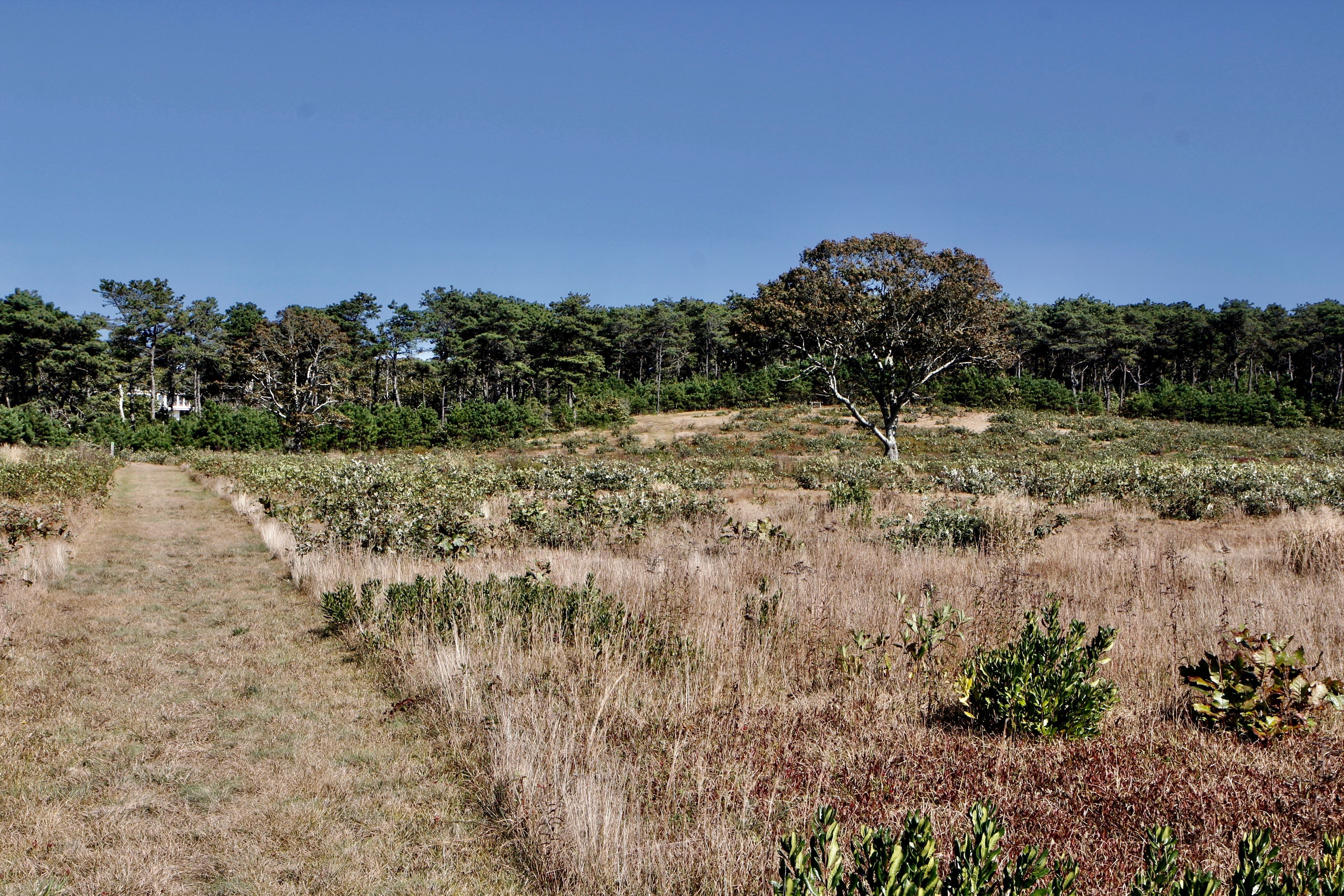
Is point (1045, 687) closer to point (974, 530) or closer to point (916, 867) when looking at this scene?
point (916, 867)

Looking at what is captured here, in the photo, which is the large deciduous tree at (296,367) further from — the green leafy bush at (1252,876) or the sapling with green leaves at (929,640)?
the green leafy bush at (1252,876)

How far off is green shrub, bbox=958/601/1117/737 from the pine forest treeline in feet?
99.1

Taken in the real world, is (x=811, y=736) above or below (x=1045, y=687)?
below

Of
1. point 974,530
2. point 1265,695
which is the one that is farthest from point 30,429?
point 1265,695

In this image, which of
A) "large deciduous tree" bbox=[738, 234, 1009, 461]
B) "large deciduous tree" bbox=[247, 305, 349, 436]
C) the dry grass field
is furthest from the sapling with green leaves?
"large deciduous tree" bbox=[247, 305, 349, 436]

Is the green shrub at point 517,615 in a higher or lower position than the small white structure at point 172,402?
lower

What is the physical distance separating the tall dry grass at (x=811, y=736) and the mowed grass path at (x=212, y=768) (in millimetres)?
397

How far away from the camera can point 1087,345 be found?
73.1 metres

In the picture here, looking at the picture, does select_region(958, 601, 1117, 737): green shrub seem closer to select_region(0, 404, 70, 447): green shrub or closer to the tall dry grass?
the tall dry grass

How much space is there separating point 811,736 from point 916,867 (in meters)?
2.53

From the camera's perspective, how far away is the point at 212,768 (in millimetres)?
4844

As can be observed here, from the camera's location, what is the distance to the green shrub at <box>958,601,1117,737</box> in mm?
4633

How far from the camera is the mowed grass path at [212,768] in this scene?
145 inches

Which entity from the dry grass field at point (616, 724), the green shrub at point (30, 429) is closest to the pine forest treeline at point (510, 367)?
the green shrub at point (30, 429)
